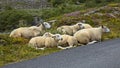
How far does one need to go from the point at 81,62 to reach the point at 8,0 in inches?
5383

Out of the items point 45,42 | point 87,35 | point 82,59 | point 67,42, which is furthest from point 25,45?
point 82,59

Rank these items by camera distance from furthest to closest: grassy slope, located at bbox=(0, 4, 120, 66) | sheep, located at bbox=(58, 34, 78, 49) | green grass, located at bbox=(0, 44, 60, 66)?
sheep, located at bbox=(58, 34, 78, 49), grassy slope, located at bbox=(0, 4, 120, 66), green grass, located at bbox=(0, 44, 60, 66)

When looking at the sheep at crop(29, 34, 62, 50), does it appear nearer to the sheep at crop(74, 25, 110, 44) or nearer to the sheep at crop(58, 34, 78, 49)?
the sheep at crop(58, 34, 78, 49)

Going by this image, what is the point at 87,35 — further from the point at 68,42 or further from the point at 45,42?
the point at 45,42

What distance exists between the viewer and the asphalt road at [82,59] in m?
12.6

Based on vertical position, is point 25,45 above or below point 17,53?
below

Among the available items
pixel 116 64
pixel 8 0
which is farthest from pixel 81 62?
pixel 8 0

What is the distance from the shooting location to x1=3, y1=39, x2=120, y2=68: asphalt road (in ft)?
41.3

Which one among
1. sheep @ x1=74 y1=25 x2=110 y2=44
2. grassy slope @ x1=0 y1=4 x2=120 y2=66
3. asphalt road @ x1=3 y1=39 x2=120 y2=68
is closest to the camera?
asphalt road @ x1=3 y1=39 x2=120 y2=68

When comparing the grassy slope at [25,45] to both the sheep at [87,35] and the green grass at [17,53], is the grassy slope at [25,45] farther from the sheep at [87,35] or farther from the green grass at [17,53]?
the sheep at [87,35]

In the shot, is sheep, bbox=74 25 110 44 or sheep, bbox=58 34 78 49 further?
sheep, bbox=74 25 110 44

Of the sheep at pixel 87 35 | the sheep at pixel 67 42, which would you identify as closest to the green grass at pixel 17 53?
the sheep at pixel 67 42

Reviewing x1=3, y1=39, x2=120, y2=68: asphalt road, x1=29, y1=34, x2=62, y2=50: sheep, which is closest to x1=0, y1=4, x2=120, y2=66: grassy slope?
x1=29, y1=34, x2=62, y2=50: sheep

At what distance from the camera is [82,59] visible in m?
13.9
